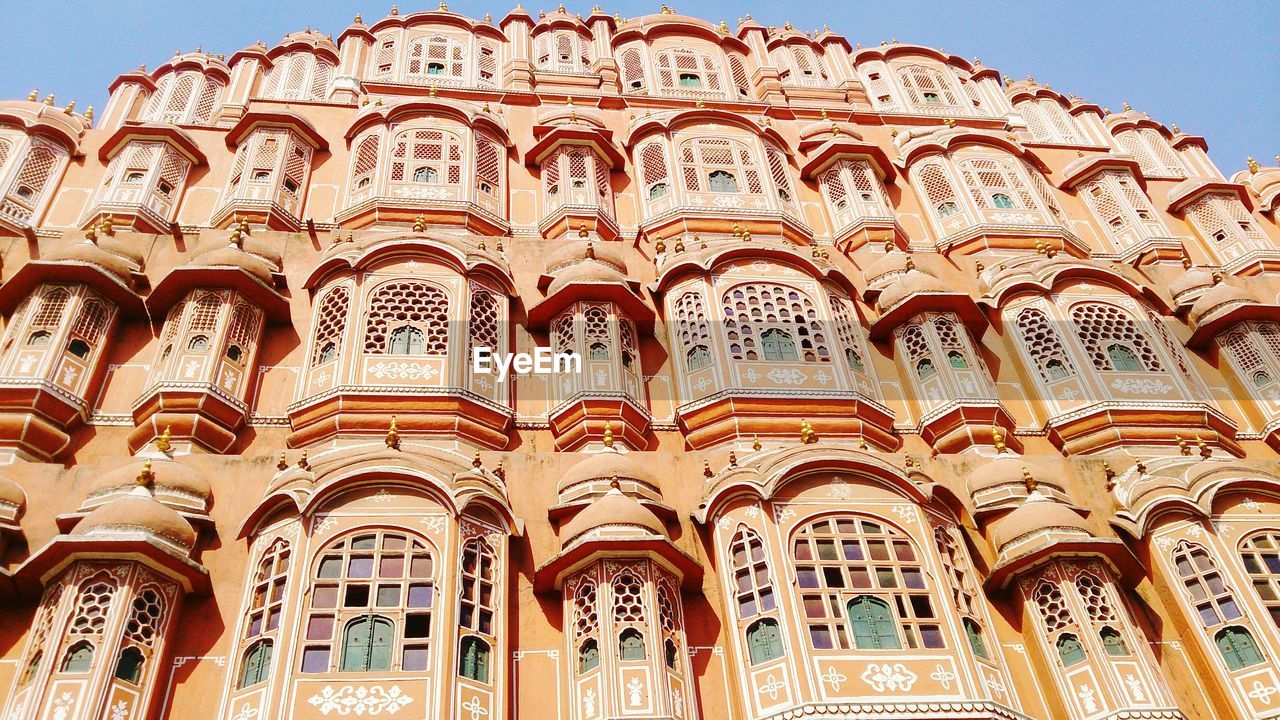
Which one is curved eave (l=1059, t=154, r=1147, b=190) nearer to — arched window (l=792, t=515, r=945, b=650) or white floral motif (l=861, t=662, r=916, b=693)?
arched window (l=792, t=515, r=945, b=650)

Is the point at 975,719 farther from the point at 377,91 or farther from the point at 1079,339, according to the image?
the point at 377,91

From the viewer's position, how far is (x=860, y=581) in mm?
13367

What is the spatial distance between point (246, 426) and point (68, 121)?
38.3 feet

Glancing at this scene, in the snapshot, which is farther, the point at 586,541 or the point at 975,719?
the point at 586,541

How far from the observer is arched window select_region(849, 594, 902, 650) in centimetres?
1260

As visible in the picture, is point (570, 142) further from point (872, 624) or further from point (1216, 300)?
point (872, 624)

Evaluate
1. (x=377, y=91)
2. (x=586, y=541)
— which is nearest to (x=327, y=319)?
(x=586, y=541)

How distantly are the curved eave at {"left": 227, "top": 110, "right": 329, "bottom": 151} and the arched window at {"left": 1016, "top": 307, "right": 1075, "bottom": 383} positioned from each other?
15133mm

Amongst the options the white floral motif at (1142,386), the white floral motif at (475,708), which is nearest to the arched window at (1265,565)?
the white floral motif at (1142,386)

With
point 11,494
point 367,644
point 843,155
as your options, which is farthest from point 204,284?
point 843,155

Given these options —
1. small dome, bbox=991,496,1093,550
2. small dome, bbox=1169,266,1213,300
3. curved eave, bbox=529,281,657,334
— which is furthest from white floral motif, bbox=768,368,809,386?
small dome, bbox=1169,266,1213,300

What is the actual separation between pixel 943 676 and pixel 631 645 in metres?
3.53

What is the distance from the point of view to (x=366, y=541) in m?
13.1

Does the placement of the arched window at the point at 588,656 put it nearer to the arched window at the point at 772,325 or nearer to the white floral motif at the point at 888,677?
the white floral motif at the point at 888,677
